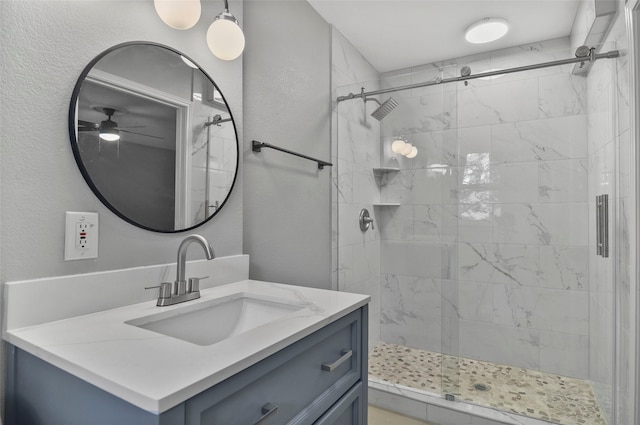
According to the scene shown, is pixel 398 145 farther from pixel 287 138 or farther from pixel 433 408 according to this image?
pixel 433 408

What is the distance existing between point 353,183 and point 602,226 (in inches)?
55.8

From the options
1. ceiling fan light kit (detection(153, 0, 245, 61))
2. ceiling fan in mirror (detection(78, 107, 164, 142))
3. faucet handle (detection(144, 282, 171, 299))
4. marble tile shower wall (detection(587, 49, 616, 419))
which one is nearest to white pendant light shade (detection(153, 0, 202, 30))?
ceiling fan light kit (detection(153, 0, 245, 61))

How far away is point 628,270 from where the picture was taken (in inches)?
57.8

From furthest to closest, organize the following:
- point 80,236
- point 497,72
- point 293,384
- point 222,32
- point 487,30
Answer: point 487,30, point 497,72, point 222,32, point 80,236, point 293,384

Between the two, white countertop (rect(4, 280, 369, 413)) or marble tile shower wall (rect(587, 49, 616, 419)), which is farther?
marble tile shower wall (rect(587, 49, 616, 419))

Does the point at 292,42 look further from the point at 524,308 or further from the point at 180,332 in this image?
the point at 524,308

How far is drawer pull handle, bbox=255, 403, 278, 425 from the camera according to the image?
2.27ft

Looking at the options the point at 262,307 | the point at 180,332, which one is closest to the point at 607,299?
the point at 262,307

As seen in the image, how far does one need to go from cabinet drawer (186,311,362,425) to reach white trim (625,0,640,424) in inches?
42.7

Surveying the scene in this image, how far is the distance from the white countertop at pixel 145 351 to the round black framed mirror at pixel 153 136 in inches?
13.4

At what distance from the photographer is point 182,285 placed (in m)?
1.06

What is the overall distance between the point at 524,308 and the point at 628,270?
40.8 inches

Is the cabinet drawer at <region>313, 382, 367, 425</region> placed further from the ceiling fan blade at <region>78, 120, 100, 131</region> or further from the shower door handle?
the shower door handle

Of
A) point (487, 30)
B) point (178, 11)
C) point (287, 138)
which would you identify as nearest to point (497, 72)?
point (487, 30)
